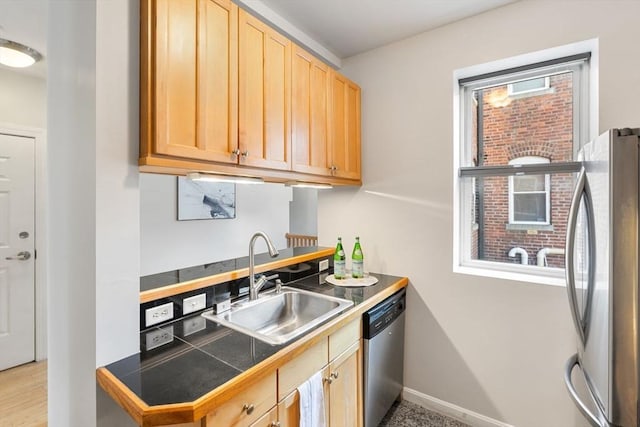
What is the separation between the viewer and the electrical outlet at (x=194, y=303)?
1.47 meters

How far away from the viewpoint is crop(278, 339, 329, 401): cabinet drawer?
1197 mm

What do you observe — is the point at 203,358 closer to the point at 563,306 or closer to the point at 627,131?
the point at 627,131

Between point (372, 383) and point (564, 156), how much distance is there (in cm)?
179

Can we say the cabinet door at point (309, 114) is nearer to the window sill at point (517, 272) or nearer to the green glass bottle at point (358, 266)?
the green glass bottle at point (358, 266)

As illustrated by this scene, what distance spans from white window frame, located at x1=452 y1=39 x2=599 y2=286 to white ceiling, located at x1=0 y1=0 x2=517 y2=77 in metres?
0.35

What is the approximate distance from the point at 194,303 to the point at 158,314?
0.60 ft

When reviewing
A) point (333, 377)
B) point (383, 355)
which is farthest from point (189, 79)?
point (383, 355)

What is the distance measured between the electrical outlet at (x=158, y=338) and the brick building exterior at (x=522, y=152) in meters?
1.96

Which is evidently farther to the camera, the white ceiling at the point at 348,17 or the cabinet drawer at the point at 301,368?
the white ceiling at the point at 348,17

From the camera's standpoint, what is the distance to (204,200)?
134 inches

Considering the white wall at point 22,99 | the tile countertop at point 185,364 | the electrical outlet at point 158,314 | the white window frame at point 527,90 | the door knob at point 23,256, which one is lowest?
the tile countertop at point 185,364

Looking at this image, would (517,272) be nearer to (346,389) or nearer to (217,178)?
(346,389)

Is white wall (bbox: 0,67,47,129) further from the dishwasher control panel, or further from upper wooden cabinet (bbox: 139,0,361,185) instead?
the dishwasher control panel

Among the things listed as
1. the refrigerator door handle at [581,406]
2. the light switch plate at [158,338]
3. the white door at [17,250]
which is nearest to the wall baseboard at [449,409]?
A: the refrigerator door handle at [581,406]
